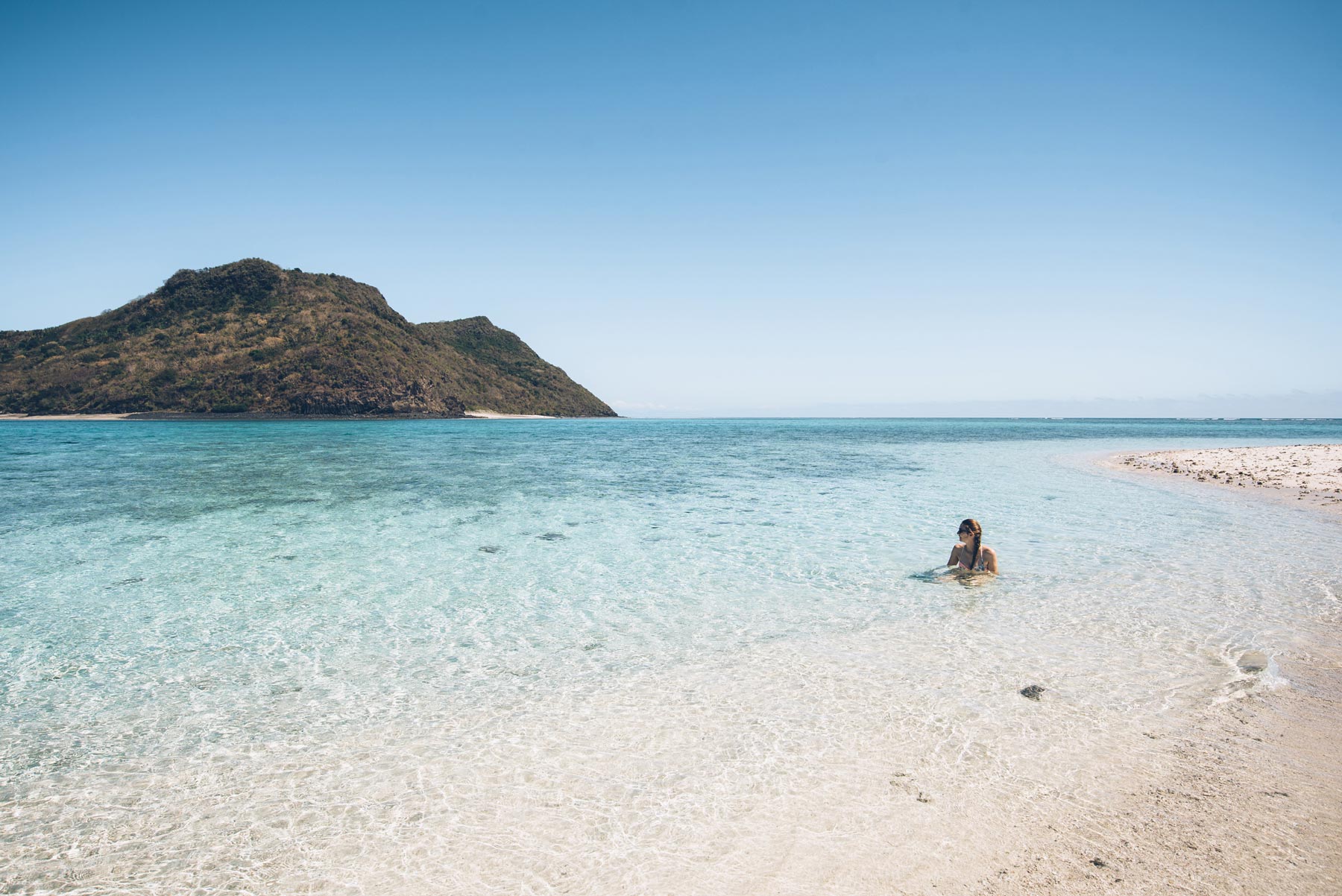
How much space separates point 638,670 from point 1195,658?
6717 millimetres

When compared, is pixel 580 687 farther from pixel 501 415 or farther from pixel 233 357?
pixel 501 415

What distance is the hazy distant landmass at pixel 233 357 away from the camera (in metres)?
112

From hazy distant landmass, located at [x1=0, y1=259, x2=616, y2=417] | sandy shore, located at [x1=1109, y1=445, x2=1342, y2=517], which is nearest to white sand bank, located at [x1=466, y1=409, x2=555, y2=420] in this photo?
hazy distant landmass, located at [x1=0, y1=259, x2=616, y2=417]

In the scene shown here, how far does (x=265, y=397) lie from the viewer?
114625 millimetres

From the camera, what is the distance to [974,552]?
11.5m

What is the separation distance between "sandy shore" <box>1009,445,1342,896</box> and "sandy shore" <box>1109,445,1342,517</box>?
18.4 m

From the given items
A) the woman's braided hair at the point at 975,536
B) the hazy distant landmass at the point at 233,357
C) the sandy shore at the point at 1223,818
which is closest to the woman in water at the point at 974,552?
the woman's braided hair at the point at 975,536

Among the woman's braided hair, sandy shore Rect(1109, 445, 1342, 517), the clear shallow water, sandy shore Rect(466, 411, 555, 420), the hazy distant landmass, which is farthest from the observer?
sandy shore Rect(466, 411, 555, 420)

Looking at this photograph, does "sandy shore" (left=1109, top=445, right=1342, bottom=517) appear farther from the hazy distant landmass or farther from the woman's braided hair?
the hazy distant landmass

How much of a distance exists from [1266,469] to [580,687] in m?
39.8

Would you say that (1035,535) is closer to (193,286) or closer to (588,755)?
(588,755)

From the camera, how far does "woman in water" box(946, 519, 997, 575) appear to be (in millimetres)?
11414

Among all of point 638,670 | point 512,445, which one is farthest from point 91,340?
point 638,670

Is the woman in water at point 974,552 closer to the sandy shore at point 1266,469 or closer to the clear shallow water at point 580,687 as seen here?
the clear shallow water at point 580,687
